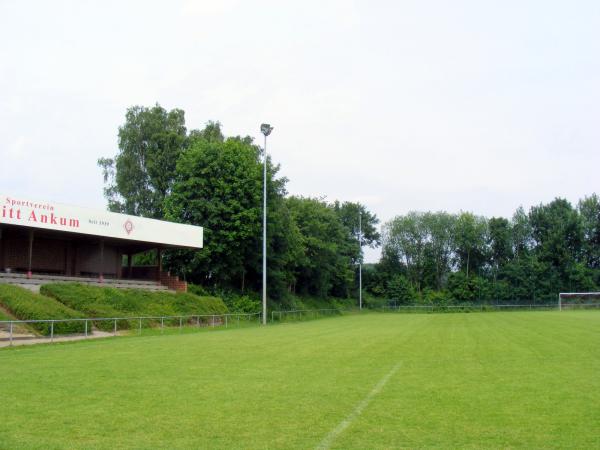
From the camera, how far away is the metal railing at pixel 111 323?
85.0 ft

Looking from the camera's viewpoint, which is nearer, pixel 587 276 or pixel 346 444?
pixel 346 444

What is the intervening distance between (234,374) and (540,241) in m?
98.1

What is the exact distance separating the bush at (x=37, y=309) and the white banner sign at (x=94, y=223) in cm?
547

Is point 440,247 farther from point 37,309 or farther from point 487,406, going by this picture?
point 487,406

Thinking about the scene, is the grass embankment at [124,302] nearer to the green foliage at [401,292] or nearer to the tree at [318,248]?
the tree at [318,248]

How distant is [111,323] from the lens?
3078 centimetres

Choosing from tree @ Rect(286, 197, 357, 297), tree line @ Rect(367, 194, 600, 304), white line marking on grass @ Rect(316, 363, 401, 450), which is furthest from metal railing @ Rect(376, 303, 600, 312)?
white line marking on grass @ Rect(316, 363, 401, 450)

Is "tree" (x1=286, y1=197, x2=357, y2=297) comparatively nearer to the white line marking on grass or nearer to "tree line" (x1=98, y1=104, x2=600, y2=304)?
"tree line" (x1=98, y1=104, x2=600, y2=304)

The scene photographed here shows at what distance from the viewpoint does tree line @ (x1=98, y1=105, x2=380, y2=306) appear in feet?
171

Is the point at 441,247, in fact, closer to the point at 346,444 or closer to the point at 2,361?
the point at 2,361

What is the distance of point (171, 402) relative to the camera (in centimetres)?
1041

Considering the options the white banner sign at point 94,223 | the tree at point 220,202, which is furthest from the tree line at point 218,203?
the white banner sign at point 94,223

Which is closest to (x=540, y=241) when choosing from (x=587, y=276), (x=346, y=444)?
(x=587, y=276)

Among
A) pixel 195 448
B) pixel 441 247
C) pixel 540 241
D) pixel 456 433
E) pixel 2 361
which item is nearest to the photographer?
pixel 195 448
